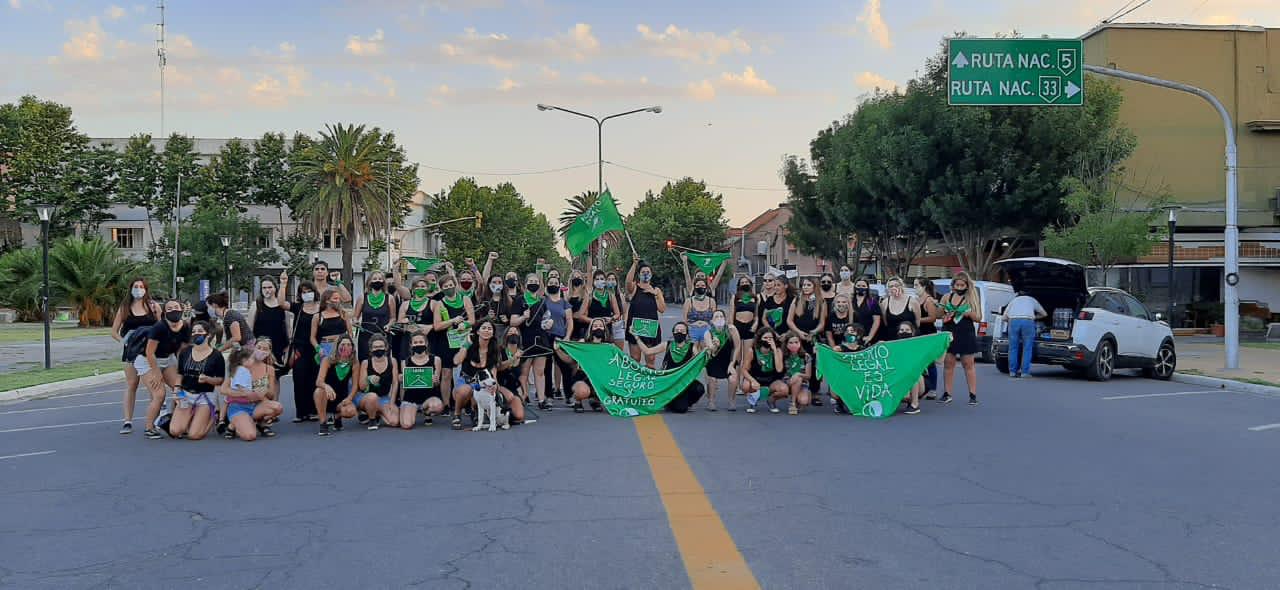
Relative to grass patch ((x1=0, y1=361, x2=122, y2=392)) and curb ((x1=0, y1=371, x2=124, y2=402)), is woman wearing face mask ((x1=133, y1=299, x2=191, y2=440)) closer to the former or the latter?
curb ((x1=0, y1=371, x2=124, y2=402))

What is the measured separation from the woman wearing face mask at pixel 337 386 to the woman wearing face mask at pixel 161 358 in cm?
144

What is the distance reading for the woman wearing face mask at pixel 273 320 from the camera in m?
12.7

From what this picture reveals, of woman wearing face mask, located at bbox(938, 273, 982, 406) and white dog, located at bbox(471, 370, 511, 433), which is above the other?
woman wearing face mask, located at bbox(938, 273, 982, 406)

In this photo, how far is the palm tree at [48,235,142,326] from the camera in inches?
1580

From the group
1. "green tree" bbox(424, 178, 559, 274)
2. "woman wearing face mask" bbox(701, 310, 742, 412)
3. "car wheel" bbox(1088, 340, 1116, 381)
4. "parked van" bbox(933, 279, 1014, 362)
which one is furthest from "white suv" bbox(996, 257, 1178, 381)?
"green tree" bbox(424, 178, 559, 274)

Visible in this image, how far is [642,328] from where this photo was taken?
1420cm

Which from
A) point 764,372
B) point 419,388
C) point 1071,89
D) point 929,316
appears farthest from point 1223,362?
point 419,388

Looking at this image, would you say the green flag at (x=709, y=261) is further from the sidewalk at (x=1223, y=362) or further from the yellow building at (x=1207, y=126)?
the yellow building at (x=1207, y=126)

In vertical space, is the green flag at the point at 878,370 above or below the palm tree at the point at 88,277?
below

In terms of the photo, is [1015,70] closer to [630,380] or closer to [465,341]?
[630,380]

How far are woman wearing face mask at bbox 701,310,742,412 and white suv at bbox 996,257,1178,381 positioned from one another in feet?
24.9

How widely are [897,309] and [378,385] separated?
6601mm

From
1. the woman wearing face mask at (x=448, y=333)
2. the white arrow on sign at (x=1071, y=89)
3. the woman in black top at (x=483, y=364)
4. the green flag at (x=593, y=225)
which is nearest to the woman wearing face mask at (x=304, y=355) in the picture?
the woman wearing face mask at (x=448, y=333)

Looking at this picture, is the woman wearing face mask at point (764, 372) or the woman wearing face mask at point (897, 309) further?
the woman wearing face mask at point (897, 309)
